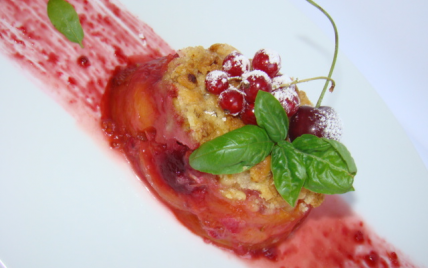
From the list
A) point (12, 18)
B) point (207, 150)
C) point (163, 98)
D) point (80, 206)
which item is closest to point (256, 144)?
point (207, 150)

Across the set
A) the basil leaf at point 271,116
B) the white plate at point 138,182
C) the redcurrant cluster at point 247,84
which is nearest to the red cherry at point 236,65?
the redcurrant cluster at point 247,84

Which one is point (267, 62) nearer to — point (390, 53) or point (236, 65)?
point (236, 65)

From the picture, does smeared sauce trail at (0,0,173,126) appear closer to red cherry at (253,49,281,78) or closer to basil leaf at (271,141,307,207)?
red cherry at (253,49,281,78)

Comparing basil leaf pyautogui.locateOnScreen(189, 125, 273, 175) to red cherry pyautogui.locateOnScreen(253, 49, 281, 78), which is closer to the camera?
basil leaf pyautogui.locateOnScreen(189, 125, 273, 175)

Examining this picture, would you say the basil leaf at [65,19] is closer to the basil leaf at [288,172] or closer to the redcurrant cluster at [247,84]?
the redcurrant cluster at [247,84]

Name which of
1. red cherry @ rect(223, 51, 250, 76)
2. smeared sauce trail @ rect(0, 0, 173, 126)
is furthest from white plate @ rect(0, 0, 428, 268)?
red cherry @ rect(223, 51, 250, 76)

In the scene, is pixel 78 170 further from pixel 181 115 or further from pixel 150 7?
pixel 150 7
